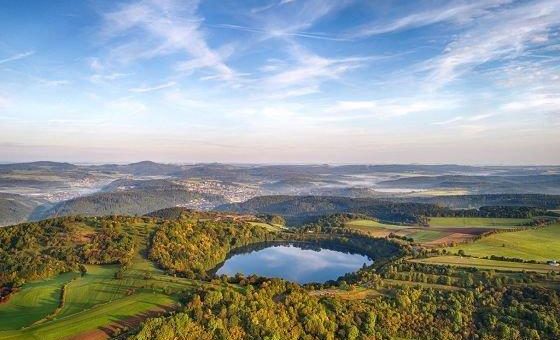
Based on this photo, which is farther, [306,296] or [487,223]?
[487,223]

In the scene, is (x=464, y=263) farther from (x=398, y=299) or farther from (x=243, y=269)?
(x=243, y=269)

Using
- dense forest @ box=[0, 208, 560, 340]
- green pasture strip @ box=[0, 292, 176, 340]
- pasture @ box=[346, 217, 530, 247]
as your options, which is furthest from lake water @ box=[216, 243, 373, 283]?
green pasture strip @ box=[0, 292, 176, 340]

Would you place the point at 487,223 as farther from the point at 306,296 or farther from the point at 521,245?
the point at 306,296

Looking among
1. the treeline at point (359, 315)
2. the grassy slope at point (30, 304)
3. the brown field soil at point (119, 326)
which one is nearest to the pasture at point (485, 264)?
the treeline at point (359, 315)

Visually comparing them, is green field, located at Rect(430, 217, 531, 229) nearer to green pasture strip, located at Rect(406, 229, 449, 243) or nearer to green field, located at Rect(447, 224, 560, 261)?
green pasture strip, located at Rect(406, 229, 449, 243)

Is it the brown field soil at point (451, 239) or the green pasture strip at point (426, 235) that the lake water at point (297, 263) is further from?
the brown field soil at point (451, 239)

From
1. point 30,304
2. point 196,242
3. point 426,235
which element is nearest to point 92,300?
point 30,304
